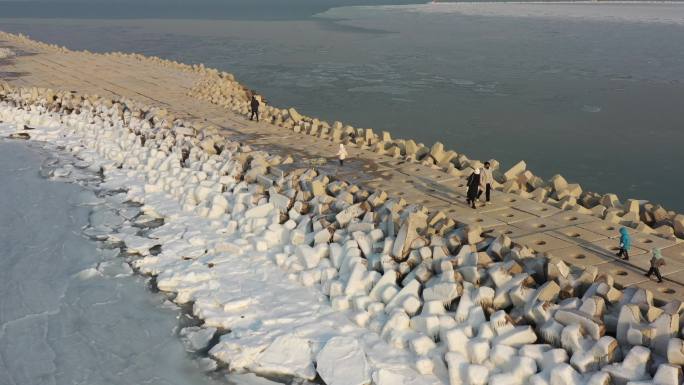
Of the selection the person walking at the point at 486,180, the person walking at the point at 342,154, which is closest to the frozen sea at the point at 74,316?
the person walking at the point at 342,154

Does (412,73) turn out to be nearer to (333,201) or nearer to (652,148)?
(652,148)

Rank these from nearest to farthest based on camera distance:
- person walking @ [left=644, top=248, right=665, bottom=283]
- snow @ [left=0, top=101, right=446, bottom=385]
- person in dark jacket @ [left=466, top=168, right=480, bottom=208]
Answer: person walking @ [left=644, top=248, right=665, bottom=283] → snow @ [left=0, top=101, right=446, bottom=385] → person in dark jacket @ [left=466, top=168, right=480, bottom=208]

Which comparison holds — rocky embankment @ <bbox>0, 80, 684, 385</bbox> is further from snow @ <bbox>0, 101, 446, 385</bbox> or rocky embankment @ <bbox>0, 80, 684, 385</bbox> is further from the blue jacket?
the blue jacket

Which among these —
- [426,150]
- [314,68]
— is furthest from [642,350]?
[314,68]

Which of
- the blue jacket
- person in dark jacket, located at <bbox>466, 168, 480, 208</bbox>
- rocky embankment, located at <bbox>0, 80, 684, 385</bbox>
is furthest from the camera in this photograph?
person in dark jacket, located at <bbox>466, 168, 480, 208</bbox>

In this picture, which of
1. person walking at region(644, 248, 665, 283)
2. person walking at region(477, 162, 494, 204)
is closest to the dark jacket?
person walking at region(477, 162, 494, 204)

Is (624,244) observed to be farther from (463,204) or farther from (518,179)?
(518,179)

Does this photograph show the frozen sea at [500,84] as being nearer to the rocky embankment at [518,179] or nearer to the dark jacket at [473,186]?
the rocky embankment at [518,179]
